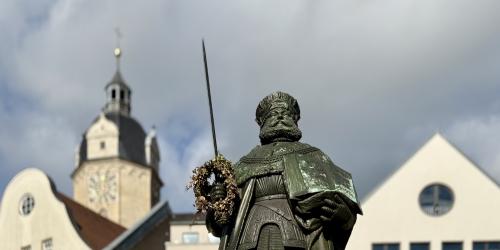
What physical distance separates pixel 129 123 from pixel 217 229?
2982 inches

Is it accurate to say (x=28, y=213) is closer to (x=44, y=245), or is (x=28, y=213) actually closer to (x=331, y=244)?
(x=44, y=245)

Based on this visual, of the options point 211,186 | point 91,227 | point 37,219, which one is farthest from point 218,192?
point 91,227

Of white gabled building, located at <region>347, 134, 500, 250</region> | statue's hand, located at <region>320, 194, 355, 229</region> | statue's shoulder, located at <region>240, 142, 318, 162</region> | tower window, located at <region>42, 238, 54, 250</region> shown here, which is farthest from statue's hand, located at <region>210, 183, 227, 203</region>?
tower window, located at <region>42, 238, 54, 250</region>

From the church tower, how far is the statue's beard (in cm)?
6617

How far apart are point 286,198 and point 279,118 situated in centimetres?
80

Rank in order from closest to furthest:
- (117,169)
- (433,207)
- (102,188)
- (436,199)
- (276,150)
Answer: (276,150), (433,207), (436,199), (102,188), (117,169)

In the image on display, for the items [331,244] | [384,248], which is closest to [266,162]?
[331,244]

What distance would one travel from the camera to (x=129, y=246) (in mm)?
49375

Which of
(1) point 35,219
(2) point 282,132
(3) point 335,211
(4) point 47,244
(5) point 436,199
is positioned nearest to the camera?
(3) point 335,211

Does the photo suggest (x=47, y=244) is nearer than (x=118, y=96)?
Yes

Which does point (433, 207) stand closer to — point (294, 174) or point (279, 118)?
point (279, 118)

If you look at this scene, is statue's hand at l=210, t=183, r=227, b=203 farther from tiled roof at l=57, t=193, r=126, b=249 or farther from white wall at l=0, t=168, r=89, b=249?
tiled roof at l=57, t=193, r=126, b=249

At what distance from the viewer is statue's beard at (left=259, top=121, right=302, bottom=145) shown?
8.23 metres

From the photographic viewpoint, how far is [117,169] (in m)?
76.6
